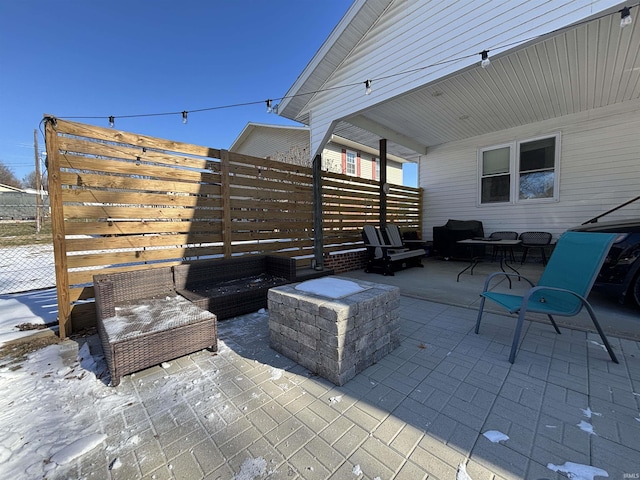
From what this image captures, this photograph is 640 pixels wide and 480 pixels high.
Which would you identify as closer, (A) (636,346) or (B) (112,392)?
(B) (112,392)

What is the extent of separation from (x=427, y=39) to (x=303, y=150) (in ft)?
24.7

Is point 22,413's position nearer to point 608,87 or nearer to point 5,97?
point 608,87

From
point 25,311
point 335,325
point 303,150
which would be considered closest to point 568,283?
point 335,325

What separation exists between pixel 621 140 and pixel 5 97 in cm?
1535

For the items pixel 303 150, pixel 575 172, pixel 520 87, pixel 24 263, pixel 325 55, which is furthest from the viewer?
pixel 303 150

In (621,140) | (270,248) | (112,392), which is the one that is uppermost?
(621,140)

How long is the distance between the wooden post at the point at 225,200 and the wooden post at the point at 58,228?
1712mm

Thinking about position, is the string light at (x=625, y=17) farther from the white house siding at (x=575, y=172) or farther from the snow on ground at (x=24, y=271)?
the snow on ground at (x=24, y=271)

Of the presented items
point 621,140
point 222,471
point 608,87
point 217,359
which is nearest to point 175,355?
point 217,359

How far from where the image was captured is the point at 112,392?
180 cm

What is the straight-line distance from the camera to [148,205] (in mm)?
3232

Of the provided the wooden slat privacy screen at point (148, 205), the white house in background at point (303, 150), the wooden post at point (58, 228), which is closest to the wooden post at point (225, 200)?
the wooden slat privacy screen at point (148, 205)

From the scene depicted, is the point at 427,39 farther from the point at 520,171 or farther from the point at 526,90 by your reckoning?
the point at 520,171

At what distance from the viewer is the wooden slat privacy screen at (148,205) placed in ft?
8.96
